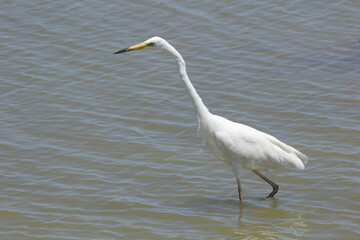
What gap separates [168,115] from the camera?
32.8 feet

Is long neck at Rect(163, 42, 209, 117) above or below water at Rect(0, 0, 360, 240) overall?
above

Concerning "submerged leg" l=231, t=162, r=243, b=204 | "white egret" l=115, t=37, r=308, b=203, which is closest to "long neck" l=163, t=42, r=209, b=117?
"white egret" l=115, t=37, r=308, b=203

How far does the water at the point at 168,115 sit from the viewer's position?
7.56 metres

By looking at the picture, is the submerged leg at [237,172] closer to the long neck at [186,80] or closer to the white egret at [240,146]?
the white egret at [240,146]

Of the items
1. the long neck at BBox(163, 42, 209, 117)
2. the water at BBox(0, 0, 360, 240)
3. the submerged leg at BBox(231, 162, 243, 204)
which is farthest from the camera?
the submerged leg at BBox(231, 162, 243, 204)

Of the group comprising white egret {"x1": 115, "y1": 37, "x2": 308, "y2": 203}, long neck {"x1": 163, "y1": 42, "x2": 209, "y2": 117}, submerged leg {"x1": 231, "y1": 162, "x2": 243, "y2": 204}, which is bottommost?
submerged leg {"x1": 231, "y1": 162, "x2": 243, "y2": 204}

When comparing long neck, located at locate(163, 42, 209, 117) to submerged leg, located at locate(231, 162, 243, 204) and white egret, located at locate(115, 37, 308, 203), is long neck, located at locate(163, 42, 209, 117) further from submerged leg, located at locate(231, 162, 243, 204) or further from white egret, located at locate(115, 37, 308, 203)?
submerged leg, located at locate(231, 162, 243, 204)

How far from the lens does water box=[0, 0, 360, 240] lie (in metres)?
7.56

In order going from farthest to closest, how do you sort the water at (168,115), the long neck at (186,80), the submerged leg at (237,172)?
the submerged leg at (237,172), the water at (168,115), the long neck at (186,80)

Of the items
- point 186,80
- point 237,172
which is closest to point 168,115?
point 237,172

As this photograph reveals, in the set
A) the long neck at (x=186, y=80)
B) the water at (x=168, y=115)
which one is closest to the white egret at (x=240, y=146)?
the long neck at (x=186, y=80)

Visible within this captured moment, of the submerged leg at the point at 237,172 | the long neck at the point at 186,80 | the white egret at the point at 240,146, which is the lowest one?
the submerged leg at the point at 237,172

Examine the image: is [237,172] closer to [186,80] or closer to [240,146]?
[240,146]

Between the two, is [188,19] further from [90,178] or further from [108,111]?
[90,178]
